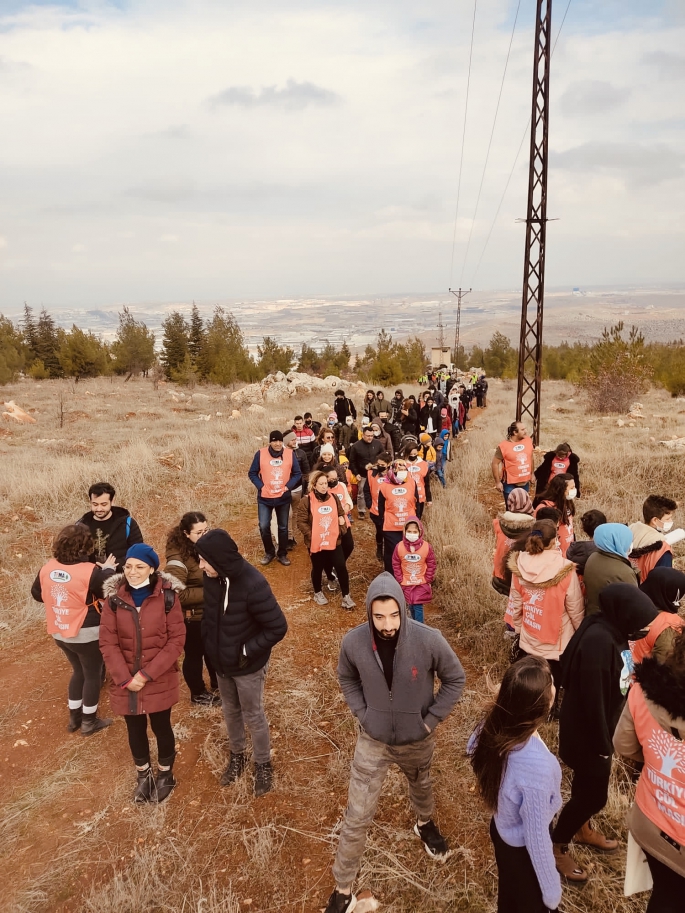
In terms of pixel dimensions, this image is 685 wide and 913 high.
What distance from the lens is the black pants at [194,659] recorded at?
4.18 metres

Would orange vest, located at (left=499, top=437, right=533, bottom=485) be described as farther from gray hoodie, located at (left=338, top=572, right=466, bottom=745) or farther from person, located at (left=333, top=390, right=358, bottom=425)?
gray hoodie, located at (left=338, top=572, right=466, bottom=745)

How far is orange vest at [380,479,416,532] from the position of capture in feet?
19.4

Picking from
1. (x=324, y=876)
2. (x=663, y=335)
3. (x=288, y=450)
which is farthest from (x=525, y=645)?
(x=663, y=335)

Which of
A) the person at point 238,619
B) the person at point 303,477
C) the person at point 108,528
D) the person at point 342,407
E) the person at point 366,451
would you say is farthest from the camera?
the person at point 342,407

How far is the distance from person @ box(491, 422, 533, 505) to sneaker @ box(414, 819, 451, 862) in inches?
182

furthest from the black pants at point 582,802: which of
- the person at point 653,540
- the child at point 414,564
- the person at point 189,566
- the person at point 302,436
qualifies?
the person at point 302,436

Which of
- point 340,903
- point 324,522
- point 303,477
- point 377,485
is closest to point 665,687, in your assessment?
point 340,903

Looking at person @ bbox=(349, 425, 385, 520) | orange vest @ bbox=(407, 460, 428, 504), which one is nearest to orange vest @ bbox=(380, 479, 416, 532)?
orange vest @ bbox=(407, 460, 428, 504)

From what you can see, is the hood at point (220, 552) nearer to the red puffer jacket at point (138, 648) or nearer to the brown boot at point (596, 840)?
the red puffer jacket at point (138, 648)

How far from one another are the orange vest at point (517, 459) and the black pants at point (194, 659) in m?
4.62

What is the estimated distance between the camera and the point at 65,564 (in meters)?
3.85

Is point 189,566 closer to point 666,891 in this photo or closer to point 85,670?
point 85,670

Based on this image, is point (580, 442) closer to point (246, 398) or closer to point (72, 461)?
point (72, 461)

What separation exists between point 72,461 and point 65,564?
896 cm
